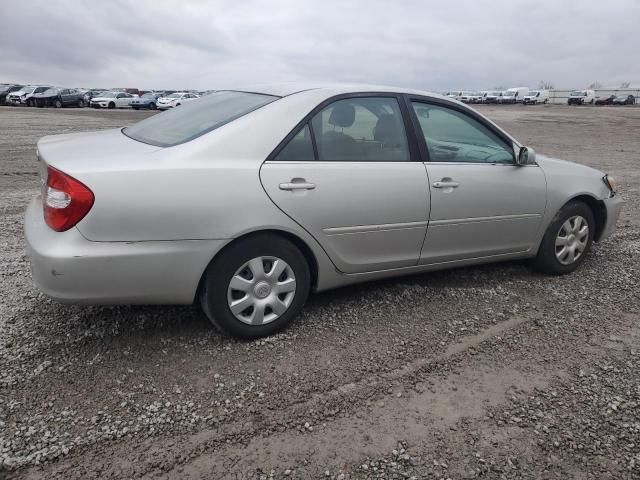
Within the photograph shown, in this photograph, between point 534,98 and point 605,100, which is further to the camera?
point 605,100

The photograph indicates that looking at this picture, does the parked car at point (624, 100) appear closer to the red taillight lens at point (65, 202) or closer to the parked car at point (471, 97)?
the parked car at point (471, 97)

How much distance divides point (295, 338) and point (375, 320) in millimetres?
610

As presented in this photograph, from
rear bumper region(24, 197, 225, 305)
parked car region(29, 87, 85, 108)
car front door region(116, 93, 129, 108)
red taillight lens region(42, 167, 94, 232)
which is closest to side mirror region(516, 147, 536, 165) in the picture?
rear bumper region(24, 197, 225, 305)

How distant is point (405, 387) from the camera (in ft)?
9.35

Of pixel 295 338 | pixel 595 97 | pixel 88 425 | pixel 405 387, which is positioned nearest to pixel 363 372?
pixel 405 387

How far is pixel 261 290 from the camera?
3172 millimetres

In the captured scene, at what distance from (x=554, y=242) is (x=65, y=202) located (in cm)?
375

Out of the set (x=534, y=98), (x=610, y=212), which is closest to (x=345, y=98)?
(x=610, y=212)

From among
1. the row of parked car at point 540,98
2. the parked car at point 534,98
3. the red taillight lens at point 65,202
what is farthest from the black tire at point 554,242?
the parked car at point 534,98

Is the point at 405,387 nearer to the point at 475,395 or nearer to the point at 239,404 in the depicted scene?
the point at 475,395

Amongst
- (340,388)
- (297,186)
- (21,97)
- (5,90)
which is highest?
(5,90)

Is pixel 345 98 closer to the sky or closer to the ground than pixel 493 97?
closer to the ground

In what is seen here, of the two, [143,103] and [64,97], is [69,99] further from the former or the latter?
[143,103]

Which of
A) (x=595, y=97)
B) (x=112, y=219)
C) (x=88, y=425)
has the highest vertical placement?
(x=595, y=97)
